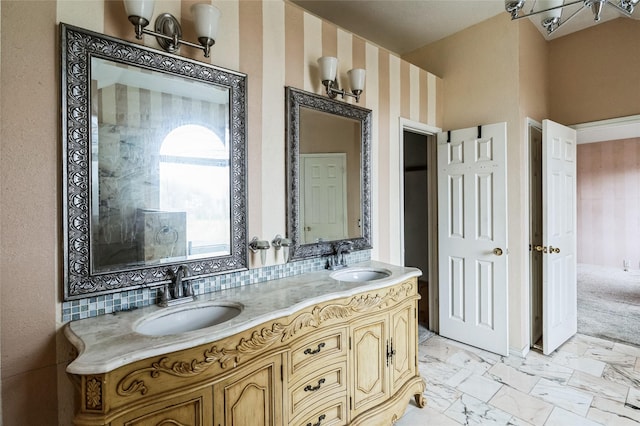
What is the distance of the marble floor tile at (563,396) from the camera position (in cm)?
213

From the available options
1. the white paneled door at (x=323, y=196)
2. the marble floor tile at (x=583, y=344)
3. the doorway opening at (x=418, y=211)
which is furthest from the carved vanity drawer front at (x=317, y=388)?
the marble floor tile at (x=583, y=344)

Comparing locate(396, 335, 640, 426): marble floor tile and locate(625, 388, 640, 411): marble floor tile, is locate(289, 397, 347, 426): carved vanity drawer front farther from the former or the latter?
locate(625, 388, 640, 411): marble floor tile

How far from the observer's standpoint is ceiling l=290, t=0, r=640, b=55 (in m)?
2.75

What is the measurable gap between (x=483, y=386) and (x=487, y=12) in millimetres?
3175

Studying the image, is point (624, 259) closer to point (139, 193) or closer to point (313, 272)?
point (313, 272)

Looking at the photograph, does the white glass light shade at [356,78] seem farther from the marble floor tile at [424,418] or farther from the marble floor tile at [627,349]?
the marble floor tile at [627,349]

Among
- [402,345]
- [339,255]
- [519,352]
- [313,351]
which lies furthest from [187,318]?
[519,352]

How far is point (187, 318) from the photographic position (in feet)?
4.85

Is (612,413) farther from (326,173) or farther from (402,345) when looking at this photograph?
(326,173)

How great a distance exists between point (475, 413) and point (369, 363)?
2.99ft

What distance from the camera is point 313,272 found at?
218 cm

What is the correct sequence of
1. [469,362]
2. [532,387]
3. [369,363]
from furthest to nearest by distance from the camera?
[469,362] < [532,387] < [369,363]

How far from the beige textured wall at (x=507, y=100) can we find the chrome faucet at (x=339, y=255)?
62.8 inches

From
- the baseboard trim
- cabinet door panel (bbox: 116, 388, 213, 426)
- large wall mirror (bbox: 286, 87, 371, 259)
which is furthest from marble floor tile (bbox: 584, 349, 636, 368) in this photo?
cabinet door panel (bbox: 116, 388, 213, 426)
